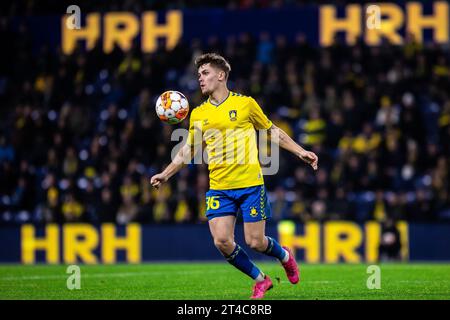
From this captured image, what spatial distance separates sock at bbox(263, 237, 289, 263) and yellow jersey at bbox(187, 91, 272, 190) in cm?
66

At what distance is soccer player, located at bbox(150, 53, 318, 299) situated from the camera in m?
10.1

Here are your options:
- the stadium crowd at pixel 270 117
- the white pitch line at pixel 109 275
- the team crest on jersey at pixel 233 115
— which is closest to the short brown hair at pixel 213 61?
the team crest on jersey at pixel 233 115

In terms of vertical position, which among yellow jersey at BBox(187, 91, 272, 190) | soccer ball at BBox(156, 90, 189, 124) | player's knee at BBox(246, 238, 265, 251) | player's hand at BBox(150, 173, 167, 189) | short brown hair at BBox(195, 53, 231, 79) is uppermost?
short brown hair at BBox(195, 53, 231, 79)

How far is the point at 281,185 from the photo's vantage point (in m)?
21.2

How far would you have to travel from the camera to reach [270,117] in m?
21.8

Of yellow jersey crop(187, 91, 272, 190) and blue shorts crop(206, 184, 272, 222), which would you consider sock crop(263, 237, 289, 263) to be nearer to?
blue shorts crop(206, 184, 272, 222)

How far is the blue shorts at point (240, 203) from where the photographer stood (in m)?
10.1

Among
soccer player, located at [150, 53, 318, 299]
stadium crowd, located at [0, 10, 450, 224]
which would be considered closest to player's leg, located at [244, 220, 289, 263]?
soccer player, located at [150, 53, 318, 299]

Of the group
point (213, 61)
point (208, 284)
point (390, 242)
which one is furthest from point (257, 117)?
point (390, 242)

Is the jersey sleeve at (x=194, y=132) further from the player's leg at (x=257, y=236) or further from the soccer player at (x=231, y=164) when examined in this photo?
the player's leg at (x=257, y=236)

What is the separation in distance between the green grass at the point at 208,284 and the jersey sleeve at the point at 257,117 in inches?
73.0

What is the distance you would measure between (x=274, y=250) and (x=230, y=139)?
1.31 meters

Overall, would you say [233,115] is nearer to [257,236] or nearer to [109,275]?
[257,236]
